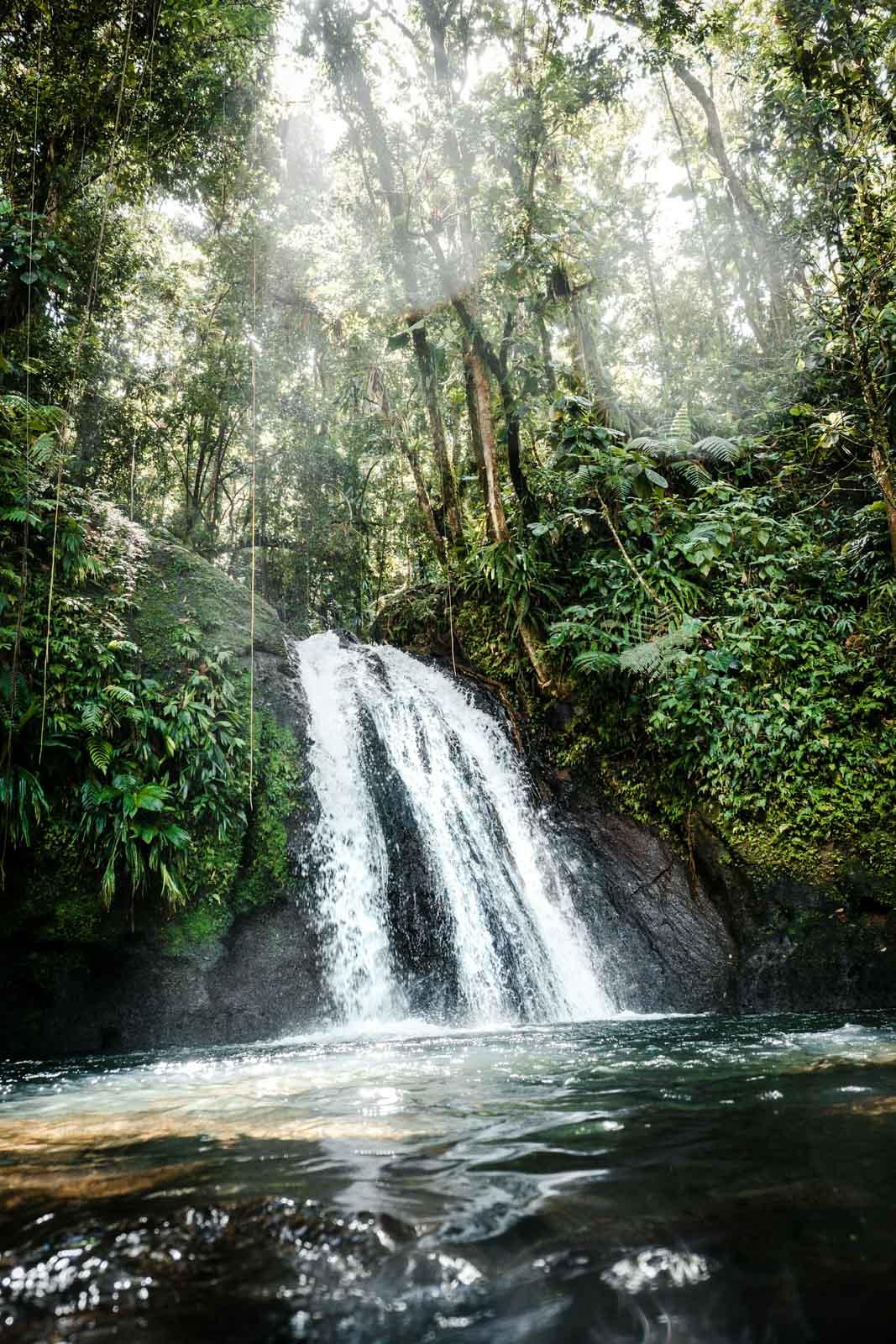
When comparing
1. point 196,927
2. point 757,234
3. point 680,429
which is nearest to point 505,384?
point 680,429

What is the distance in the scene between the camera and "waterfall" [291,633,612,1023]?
6.56 m

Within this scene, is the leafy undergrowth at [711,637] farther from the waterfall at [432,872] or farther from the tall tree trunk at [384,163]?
the tall tree trunk at [384,163]

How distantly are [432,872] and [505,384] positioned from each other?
6.67 m

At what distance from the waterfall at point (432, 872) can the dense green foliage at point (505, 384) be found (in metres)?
0.74

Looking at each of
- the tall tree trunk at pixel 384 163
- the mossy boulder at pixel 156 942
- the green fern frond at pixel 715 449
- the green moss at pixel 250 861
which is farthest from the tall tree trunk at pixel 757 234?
the mossy boulder at pixel 156 942

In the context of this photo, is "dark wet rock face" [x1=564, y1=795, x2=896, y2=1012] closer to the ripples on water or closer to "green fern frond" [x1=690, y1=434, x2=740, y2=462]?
the ripples on water

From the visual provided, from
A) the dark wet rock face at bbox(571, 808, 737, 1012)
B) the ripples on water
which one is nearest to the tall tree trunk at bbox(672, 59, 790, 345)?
the dark wet rock face at bbox(571, 808, 737, 1012)

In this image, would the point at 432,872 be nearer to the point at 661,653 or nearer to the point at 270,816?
the point at 270,816

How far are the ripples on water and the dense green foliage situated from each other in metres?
3.91

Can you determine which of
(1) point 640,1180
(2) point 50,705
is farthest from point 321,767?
(1) point 640,1180

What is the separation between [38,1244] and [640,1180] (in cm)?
155

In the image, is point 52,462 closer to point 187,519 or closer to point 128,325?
point 128,325

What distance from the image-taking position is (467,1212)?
1922 mm

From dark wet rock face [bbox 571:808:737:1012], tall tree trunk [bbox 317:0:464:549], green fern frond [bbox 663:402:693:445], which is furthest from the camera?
tall tree trunk [bbox 317:0:464:549]
